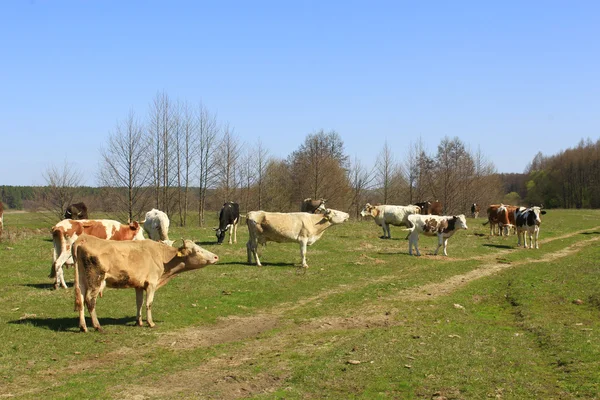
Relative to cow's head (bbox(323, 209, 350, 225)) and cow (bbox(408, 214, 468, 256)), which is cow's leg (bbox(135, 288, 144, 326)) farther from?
cow (bbox(408, 214, 468, 256))

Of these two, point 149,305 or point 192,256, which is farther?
point 192,256

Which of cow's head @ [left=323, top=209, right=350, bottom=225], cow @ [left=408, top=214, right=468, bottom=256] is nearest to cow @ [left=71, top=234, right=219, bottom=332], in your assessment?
cow's head @ [left=323, top=209, right=350, bottom=225]

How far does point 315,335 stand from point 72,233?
28.9 ft

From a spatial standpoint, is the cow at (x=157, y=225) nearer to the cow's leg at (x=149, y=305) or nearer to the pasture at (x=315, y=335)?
the pasture at (x=315, y=335)

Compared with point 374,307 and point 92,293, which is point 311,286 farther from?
point 92,293

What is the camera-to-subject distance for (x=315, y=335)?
42.5ft

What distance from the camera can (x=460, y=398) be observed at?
331 inches

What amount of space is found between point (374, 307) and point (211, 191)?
134ft

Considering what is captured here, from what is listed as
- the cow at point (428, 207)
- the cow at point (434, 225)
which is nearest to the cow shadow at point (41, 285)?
the cow at point (434, 225)

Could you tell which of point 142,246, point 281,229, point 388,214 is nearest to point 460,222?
point 388,214

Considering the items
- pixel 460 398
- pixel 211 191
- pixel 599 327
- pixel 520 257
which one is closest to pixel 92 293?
pixel 460 398

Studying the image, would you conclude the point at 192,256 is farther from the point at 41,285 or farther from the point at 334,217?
the point at 334,217

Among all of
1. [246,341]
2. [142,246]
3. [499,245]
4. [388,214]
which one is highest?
[388,214]

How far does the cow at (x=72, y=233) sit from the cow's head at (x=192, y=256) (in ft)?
16.0
